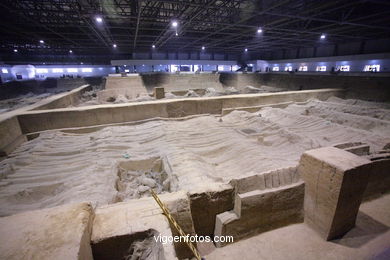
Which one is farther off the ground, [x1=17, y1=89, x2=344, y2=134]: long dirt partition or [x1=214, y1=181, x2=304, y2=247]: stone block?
[x1=17, y1=89, x2=344, y2=134]: long dirt partition

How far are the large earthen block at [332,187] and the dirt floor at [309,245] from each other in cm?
15

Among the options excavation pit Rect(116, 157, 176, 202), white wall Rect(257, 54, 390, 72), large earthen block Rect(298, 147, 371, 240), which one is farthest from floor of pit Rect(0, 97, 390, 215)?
white wall Rect(257, 54, 390, 72)

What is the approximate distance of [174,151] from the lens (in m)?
4.32

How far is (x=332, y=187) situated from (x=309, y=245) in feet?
3.22

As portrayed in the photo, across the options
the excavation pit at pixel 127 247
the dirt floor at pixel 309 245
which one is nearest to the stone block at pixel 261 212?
the dirt floor at pixel 309 245

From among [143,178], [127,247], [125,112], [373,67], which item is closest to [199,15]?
[125,112]

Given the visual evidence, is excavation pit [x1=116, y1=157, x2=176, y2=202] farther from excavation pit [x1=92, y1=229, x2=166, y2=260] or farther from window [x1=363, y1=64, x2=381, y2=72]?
window [x1=363, y1=64, x2=381, y2=72]

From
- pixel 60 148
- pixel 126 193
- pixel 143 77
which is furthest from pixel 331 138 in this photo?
pixel 143 77

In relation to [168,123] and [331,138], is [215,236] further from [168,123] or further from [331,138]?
[331,138]

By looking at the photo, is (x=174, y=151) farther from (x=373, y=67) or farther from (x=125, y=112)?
(x=373, y=67)

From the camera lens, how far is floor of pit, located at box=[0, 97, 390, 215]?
3.14m

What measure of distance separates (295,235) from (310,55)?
25.8 meters

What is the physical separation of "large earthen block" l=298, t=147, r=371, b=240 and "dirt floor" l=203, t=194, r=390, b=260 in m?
0.15

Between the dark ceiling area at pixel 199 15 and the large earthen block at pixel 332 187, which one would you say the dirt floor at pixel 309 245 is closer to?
the large earthen block at pixel 332 187
